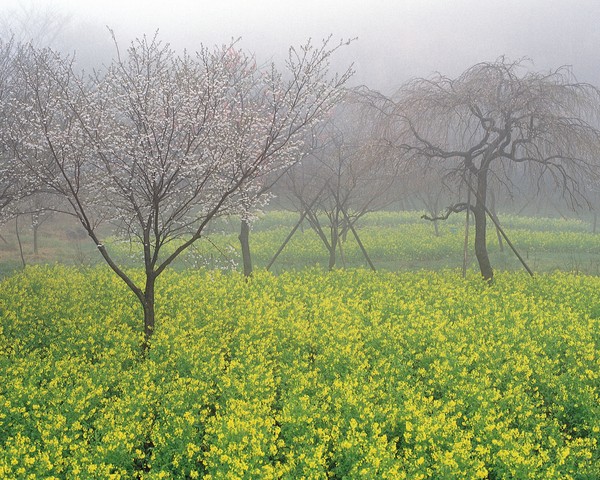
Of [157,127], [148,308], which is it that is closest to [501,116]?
[157,127]

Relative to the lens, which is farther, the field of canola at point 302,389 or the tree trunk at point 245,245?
the tree trunk at point 245,245

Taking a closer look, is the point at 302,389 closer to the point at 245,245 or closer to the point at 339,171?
the point at 245,245

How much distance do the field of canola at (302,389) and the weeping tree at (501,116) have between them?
14.7ft

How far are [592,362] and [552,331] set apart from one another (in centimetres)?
149

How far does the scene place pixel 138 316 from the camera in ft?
43.1

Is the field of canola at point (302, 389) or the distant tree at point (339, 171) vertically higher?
the distant tree at point (339, 171)

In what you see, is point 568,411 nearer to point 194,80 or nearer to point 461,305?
point 461,305

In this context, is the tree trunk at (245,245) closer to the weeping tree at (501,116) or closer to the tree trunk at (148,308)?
the weeping tree at (501,116)

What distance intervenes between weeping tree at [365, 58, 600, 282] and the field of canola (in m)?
4.48

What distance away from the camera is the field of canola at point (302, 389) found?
20.5 ft

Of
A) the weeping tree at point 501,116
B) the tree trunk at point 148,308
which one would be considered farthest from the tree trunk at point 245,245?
the tree trunk at point 148,308

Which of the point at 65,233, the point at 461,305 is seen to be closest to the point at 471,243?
the point at 461,305

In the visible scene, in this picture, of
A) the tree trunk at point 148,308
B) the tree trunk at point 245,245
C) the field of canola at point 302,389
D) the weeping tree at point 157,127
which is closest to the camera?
the field of canola at point 302,389

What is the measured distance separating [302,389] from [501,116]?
12847 millimetres
